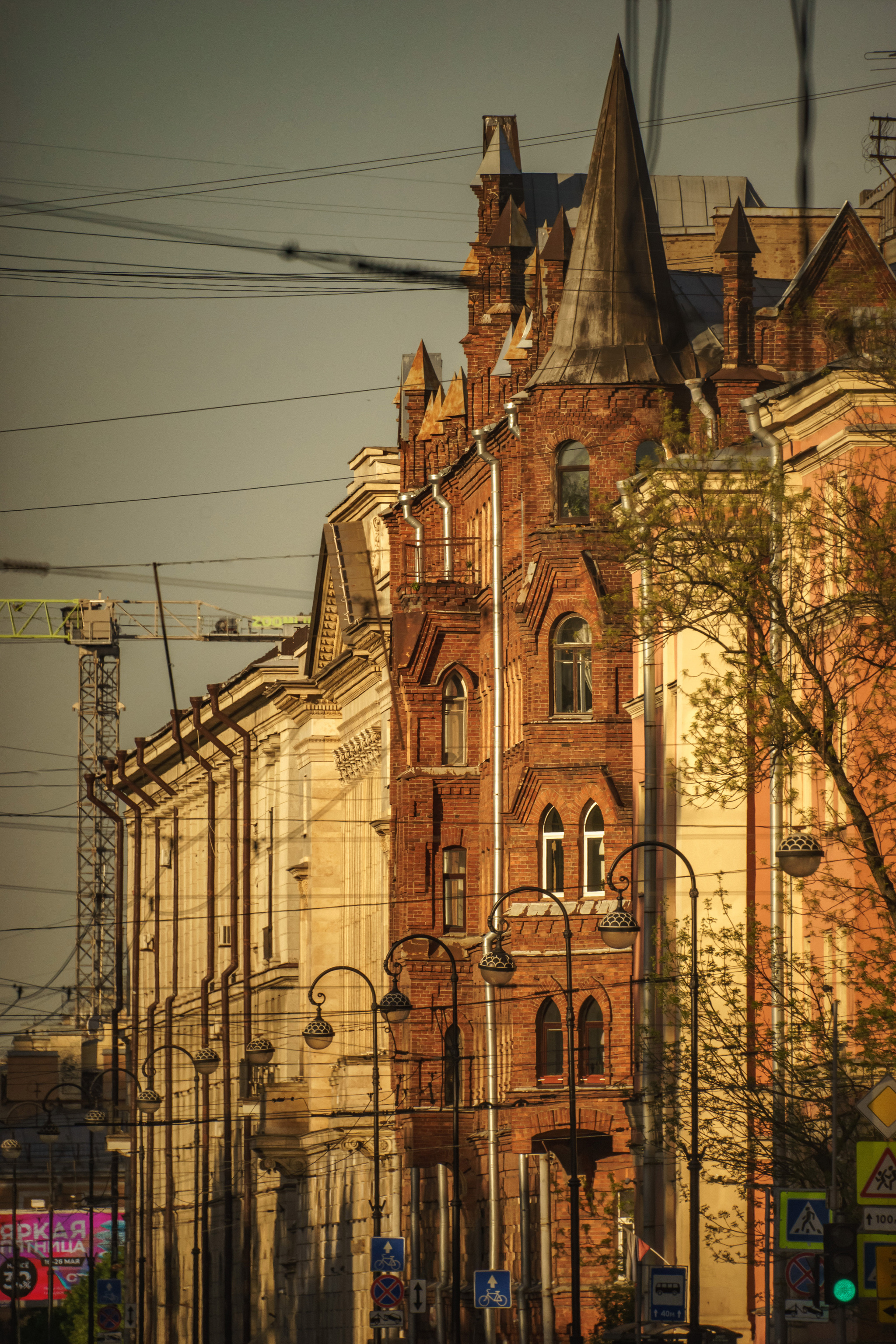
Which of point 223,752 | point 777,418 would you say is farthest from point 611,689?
point 223,752

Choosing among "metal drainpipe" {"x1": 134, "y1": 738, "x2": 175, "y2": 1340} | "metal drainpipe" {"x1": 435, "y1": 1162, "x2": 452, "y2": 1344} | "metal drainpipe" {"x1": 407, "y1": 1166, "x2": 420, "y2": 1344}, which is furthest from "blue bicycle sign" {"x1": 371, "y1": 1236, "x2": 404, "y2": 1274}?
"metal drainpipe" {"x1": 134, "y1": 738, "x2": 175, "y2": 1340}

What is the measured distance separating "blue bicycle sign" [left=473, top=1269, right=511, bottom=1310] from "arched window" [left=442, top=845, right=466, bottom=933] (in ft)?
54.4

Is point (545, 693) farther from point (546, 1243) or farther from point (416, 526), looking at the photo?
point (416, 526)

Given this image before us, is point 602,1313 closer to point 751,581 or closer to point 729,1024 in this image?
point 729,1024

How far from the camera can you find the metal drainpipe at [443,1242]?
5528 centimetres

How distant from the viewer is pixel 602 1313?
4719 centimetres

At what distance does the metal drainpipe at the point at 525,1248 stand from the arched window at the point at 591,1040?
7.12 feet

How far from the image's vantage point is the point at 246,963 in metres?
77.8

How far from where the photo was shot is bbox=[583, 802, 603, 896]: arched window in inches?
1978

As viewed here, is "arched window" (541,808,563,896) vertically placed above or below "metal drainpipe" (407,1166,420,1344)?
above

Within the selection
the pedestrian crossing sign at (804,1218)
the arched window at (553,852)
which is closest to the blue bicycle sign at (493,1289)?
the arched window at (553,852)

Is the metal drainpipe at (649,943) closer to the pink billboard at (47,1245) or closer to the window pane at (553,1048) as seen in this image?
the window pane at (553,1048)

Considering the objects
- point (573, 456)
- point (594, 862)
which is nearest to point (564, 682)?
point (594, 862)

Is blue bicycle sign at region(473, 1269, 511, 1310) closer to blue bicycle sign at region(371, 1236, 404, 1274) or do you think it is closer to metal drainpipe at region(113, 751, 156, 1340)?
blue bicycle sign at region(371, 1236, 404, 1274)
